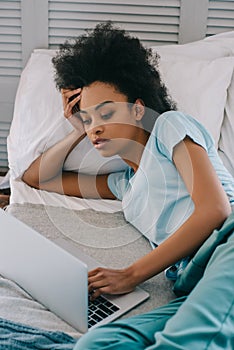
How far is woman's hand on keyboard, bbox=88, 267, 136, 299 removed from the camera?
1.29 metres

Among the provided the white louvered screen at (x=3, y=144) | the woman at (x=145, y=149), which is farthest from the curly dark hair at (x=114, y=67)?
the white louvered screen at (x=3, y=144)

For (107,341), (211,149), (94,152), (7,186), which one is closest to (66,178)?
(94,152)

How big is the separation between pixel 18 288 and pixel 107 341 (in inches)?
15.7

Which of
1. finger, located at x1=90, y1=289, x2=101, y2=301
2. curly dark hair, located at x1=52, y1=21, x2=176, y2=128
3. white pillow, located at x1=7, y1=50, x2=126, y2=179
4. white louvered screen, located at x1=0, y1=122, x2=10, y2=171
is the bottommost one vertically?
white louvered screen, located at x1=0, y1=122, x2=10, y2=171

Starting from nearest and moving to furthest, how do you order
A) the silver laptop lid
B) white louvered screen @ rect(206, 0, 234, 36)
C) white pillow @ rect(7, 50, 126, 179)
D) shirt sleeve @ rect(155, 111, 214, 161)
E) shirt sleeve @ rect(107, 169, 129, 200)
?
the silver laptop lid < shirt sleeve @ rect(155, 111, 214, 161) < shirt sleeve @ rect(107, 169, 129, 200) < white pillow @ rect(7, 50, 126, 179) < white louvered screen @ rect(206, 0, 234, 36)

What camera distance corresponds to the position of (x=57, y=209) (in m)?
1.72

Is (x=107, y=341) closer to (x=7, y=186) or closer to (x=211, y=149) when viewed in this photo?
(x=211, y=149)

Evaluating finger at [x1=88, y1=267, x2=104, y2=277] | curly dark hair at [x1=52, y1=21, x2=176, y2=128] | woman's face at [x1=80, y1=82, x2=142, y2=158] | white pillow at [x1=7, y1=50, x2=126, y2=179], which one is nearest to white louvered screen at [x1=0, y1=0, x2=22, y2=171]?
white pillow at [x1=7, y1=50, x2=126, y2=179]

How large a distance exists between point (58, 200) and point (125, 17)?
2.74ft

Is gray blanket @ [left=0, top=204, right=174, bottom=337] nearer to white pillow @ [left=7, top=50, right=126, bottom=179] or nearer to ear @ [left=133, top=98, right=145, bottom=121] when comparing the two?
white pillow @ [left=7, top=50, right=126, bottom=179]

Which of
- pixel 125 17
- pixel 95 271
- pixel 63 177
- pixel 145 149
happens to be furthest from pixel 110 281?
pixel 125 17

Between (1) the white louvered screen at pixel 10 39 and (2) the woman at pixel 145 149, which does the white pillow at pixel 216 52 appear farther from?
(1) the white louvered screen at pixel 10 39

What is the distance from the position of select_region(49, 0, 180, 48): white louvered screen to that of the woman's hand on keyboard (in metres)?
1.18

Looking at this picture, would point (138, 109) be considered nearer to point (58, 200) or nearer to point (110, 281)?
point (58, 200)
